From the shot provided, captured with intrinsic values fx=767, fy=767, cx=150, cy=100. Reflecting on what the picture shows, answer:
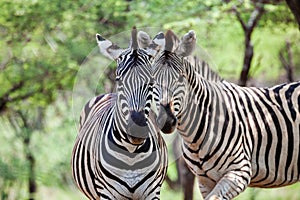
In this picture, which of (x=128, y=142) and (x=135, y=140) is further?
(x=128, y=142)

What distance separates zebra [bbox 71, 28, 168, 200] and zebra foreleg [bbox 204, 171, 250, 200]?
2.24 feet

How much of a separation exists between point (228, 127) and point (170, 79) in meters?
0.96

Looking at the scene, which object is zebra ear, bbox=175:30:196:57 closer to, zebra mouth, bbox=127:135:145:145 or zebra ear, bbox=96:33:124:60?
zebra ear, bbox=96:33:124:60

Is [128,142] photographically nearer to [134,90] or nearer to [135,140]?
[135,140]

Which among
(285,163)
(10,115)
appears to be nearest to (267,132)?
(285,163)

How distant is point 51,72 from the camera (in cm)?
1425

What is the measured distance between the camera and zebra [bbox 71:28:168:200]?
584 centimetres

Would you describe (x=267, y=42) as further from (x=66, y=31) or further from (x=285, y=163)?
(x=285, y=163)

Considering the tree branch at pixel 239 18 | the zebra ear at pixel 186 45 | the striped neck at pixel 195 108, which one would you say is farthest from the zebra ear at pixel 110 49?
the tree branch at pixel 239 18

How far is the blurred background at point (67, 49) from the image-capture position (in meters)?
12.6

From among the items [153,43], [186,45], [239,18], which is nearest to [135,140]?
[153,43]

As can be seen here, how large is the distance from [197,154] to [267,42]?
896 centimetres

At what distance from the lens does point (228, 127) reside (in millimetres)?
7348

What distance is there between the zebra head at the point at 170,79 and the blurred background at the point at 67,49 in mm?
4249
